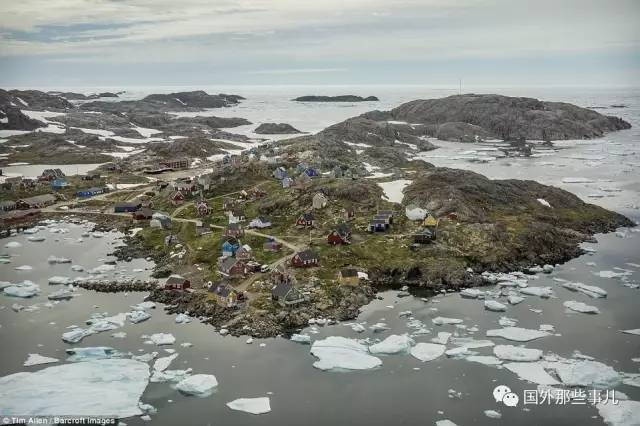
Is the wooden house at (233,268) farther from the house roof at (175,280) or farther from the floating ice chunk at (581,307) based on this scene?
the floating ice chunk at (581,307)

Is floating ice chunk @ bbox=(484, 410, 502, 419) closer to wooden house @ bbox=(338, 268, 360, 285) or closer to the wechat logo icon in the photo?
the wechat logo icon

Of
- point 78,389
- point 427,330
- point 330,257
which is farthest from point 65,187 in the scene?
point 427,330

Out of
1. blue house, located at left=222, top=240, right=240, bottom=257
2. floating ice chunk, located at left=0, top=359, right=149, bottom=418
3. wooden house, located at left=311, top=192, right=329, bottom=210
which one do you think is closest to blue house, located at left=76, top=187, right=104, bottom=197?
wooden house, located at left=311, top=192, right=329, bottom=210

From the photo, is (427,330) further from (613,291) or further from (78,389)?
(78,389)

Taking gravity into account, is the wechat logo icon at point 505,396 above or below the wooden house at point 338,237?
below

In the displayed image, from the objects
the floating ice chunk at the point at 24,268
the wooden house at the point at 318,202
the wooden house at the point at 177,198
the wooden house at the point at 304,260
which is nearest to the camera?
the wooden house at the point at 304,260

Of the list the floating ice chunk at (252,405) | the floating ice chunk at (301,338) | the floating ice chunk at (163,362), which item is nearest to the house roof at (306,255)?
the floating ice chunk at (301,338)

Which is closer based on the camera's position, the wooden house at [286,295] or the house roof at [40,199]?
the wooden house at [286,295]
